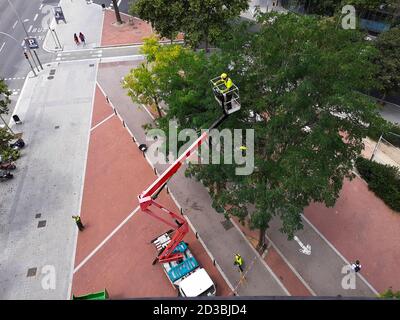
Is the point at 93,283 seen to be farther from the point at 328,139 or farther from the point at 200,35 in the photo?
the point at 200,35

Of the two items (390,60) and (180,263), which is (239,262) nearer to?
(180,263)

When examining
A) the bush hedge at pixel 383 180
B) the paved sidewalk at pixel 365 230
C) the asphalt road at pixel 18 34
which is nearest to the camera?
the paved sidewalk at pixel 365 230

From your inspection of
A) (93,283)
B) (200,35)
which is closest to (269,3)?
(200,35)

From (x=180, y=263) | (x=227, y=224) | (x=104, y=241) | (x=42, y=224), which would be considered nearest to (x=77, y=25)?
(x=42, y=224)

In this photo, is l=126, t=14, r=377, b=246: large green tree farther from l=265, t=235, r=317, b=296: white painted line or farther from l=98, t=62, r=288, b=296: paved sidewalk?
l=265, t=235, r=317, b=296: white painted line

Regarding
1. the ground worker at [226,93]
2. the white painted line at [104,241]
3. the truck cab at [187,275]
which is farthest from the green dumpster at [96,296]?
the ground worker at [226,93]

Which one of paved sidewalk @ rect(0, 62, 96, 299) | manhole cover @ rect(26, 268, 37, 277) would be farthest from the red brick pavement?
manhole cover @ rect(26, 268, 37, 277)

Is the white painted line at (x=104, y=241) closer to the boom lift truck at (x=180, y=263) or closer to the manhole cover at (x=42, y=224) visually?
the boom lift truck at (x=180, y=263)
